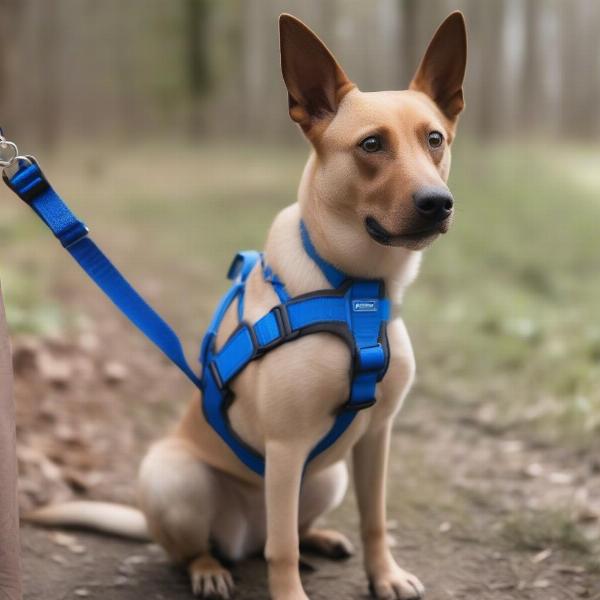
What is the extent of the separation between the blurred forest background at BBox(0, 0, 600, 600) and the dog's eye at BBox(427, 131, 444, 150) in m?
0.43

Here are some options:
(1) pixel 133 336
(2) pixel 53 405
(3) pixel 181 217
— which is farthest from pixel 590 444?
(3) pixel 181 217

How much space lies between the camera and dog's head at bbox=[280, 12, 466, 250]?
2.47 metres

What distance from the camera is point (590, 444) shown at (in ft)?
13.7

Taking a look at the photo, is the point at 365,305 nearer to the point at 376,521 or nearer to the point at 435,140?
the point at 435,140

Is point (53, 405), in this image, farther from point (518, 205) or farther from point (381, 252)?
point (518, 205)

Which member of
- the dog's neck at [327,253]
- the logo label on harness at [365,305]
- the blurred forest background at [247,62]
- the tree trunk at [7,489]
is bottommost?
the tree trunk at [7,489]

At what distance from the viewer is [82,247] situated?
2742mm

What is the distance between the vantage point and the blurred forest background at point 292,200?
3.71 meters

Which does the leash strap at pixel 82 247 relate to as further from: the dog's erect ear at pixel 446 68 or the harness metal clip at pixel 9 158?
the dog's erect ear at pixel 446 68

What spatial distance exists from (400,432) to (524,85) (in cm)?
→ 738

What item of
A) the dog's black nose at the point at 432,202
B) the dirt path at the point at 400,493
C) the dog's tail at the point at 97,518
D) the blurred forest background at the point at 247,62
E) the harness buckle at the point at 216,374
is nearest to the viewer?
the dog's black nose at the point at 432,202

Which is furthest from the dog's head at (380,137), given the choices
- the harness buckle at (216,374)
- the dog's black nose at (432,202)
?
the harness buckle at (216,374)

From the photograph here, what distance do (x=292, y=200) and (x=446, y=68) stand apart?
701 cm

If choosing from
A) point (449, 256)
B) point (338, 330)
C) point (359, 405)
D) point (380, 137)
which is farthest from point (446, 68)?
point (449, 256)
